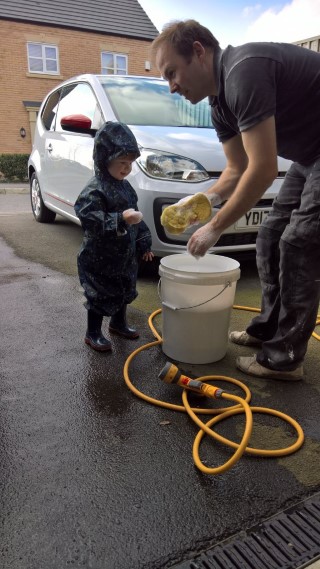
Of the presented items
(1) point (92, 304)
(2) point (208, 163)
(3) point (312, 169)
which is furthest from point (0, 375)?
(2) point (208, 163)

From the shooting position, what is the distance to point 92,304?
250cm

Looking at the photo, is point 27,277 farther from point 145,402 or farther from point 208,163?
point 145,402

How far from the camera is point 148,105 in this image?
4.00 metres

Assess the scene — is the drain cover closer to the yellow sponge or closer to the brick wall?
the yellow sponge

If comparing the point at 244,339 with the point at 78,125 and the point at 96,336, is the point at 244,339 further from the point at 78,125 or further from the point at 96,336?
the point at 78,125

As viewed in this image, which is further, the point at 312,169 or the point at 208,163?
the point at 208,163

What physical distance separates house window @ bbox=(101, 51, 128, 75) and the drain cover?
739 inches

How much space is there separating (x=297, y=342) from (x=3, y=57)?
56.8 ft

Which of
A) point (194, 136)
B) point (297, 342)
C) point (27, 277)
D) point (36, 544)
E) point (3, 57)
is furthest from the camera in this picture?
point (3, 57)

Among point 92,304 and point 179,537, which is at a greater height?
point 92,304

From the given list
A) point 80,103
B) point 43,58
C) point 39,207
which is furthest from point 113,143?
point 43,58

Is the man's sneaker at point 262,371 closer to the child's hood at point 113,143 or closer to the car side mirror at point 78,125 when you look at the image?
the child's hood at point 113,143

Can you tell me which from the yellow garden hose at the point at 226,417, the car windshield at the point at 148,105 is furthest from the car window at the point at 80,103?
the yellow garden hose at the point at 226,417

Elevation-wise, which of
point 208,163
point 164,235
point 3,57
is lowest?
point 164,235
